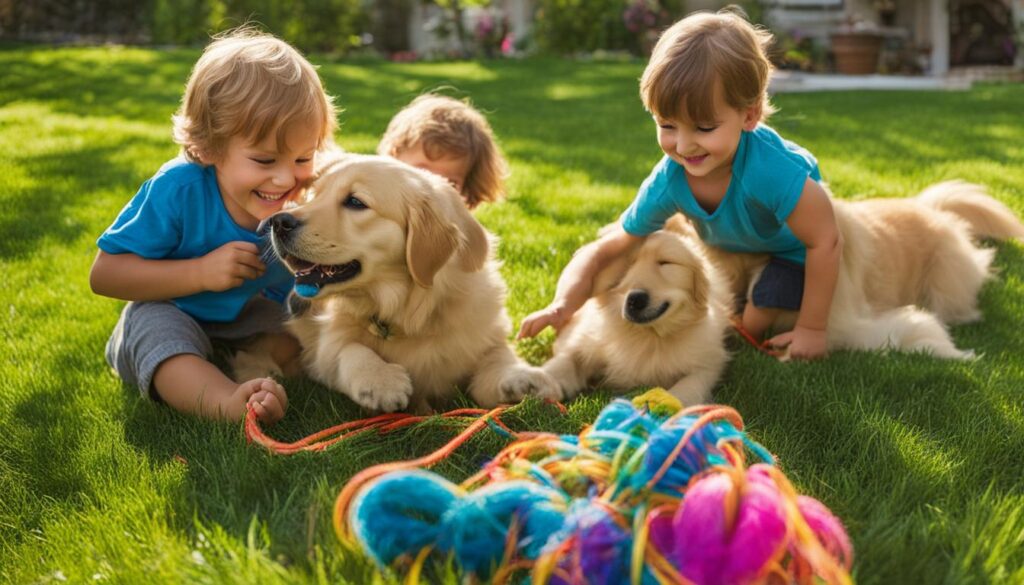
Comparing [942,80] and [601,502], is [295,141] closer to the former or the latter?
[601,502]

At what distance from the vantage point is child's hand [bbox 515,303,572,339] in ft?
9.47

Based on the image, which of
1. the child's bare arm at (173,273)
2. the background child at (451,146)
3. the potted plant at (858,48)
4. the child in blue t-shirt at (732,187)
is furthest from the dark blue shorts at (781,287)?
the potted plant at (858,48)

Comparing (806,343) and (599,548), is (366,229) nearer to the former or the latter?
(599,548)

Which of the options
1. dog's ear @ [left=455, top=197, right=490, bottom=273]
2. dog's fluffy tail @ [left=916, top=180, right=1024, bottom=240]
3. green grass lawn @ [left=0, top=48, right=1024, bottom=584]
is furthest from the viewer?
dog's fluffy tail @ [left=916, top=180, right=1024, bottom=240]

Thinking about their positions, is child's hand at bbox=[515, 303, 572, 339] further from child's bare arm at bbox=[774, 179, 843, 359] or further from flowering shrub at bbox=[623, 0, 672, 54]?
flowering shrub at bbox=[623, 0, 672, 54]

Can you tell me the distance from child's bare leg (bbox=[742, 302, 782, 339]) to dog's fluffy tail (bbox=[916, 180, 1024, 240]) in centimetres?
135

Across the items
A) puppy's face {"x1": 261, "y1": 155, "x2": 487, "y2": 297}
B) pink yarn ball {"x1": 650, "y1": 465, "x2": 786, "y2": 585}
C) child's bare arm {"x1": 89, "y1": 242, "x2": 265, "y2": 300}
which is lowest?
pink yarn ball {"x1": 650, "y1": 465, "x2": 786, "y2": 585}

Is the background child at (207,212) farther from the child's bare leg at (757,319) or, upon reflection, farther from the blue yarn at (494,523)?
the child's bare leg at (757,319)

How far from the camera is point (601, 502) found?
149 centimetres

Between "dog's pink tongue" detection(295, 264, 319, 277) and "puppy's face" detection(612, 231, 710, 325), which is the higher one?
"dog's pink tongue" detection(295, 264, 319, 277)

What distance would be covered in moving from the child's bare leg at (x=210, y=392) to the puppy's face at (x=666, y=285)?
1.05 m

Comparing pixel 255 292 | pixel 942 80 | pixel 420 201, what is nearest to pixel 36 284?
pixel 255 292

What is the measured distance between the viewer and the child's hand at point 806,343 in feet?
9.35

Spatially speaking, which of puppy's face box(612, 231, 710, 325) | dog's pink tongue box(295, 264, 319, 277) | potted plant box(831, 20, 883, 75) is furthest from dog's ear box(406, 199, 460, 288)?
potted plant box(831, 20, 883, 75)
